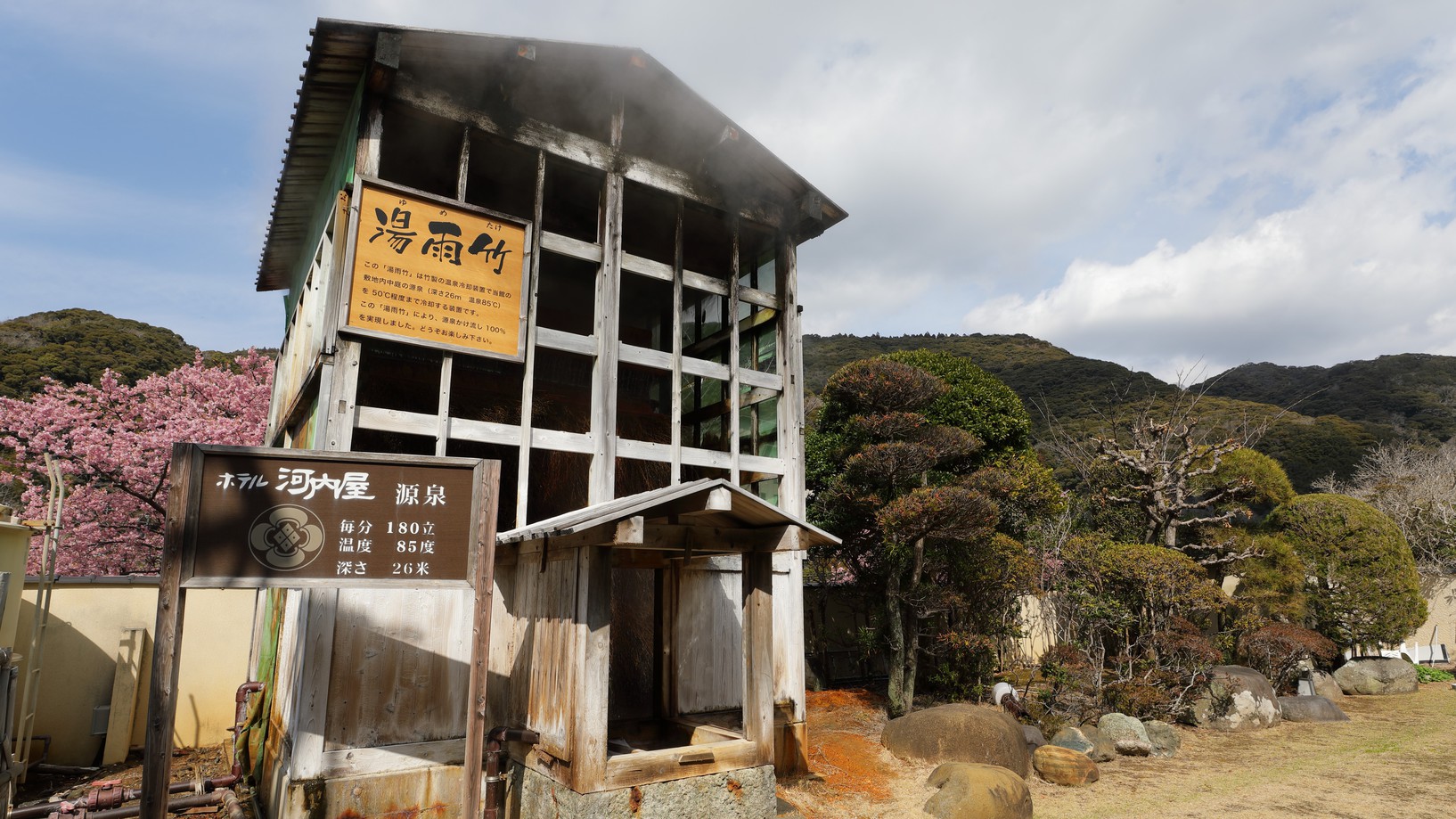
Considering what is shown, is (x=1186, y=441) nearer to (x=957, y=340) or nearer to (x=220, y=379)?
(x=220, y=379)

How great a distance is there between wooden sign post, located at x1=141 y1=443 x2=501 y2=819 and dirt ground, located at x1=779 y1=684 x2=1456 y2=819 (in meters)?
4.85

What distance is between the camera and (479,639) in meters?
5.09

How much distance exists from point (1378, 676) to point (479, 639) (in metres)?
19.2

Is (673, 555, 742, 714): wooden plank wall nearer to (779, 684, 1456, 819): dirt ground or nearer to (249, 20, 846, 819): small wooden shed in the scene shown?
(249, 20, 846, 819): small wooden shed

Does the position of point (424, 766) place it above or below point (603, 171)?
below

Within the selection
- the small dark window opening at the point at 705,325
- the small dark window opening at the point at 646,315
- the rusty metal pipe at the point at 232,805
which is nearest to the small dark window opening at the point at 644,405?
the small dark window opening at the point at 646,315

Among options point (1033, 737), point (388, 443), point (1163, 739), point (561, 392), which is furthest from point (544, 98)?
point (1163, 739)

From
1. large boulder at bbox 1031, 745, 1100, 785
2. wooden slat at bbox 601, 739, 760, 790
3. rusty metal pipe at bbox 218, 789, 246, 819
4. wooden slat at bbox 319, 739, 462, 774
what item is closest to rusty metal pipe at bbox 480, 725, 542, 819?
wooden slat at bbox 319, 739, 462, 774

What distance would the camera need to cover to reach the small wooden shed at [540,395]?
649cm

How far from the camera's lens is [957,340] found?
67750mm

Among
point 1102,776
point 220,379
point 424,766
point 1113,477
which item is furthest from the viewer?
point 220,379

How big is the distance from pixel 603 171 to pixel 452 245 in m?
2.11

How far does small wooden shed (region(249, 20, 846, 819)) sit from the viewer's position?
21.3 ft

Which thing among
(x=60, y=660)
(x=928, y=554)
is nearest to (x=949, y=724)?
(x=928, y=554)
